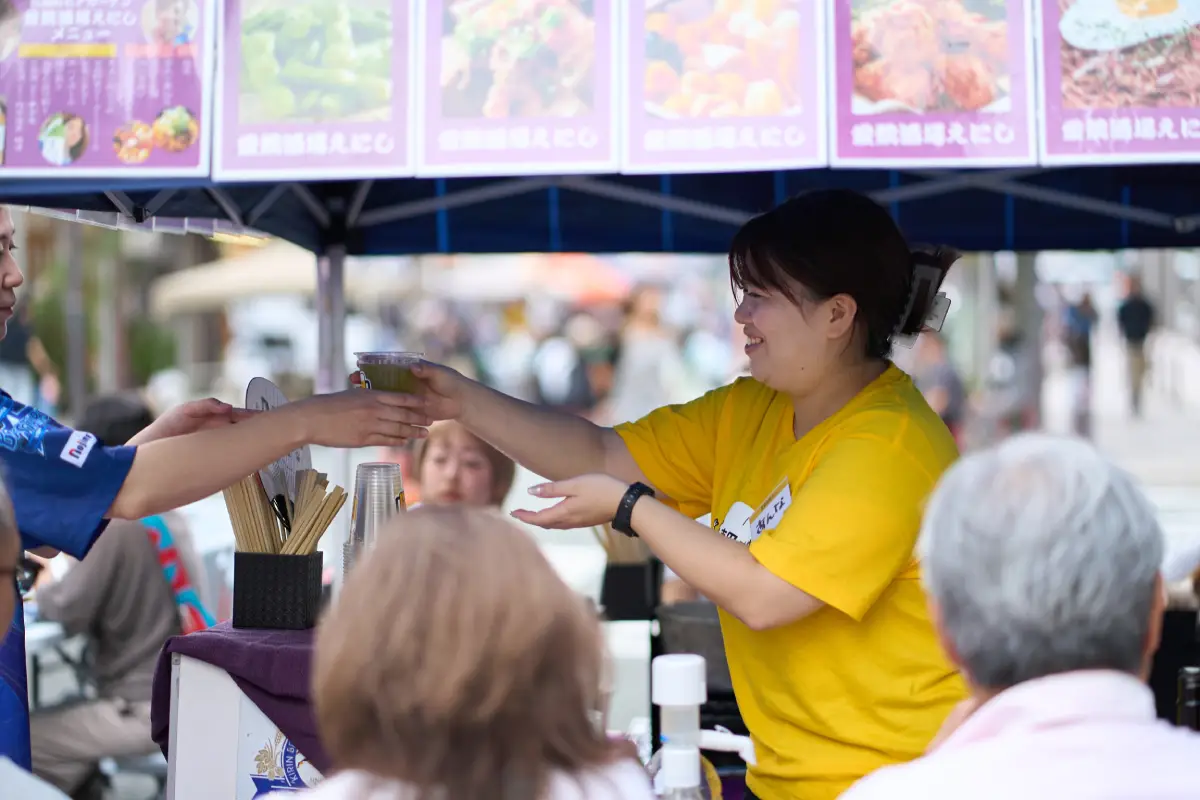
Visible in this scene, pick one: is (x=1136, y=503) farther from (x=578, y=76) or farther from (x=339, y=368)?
(x=339, y=368)

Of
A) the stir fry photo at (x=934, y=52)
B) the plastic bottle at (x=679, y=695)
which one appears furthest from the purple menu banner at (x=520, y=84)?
the plastic bottle at (x=679, y=695)

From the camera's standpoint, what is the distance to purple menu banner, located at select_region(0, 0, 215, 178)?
2.20 meters

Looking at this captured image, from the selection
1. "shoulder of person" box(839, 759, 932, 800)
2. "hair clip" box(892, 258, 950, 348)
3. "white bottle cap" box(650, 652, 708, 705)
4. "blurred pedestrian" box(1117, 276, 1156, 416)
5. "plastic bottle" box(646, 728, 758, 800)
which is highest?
"blurred pedestrian" box(1117, 276, 1156, 416)

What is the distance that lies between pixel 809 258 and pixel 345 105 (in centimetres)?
82

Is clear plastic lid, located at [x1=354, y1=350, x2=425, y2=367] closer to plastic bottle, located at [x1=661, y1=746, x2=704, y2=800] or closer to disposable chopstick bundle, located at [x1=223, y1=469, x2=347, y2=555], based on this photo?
disposable chopstick bundle, located at [x1=223, y1=469, x2=347, y2=555]

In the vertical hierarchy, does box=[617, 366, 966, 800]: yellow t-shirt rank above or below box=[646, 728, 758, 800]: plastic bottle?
above

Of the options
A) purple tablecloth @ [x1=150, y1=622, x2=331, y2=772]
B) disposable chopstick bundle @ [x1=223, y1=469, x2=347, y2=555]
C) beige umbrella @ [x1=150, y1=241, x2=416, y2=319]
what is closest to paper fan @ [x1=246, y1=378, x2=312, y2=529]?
disposable chopstick bundle @ [x1=223, y1=469, x2=347, y2=555]

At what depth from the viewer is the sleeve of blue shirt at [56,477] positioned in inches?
78.2

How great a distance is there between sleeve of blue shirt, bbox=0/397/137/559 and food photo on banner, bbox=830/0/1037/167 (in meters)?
1.27

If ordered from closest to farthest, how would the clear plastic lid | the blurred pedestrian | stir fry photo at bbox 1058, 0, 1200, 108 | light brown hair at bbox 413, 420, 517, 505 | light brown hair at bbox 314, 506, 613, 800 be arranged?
light brown hair at bbox 314, 506, 613, 800
stir fry photo at bbox 1058, 0, 1200, 108
the clear plastic lid
light brown hair at bbox 413, 420, 517, 505
the blurred pedestrian

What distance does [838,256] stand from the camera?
2.21 metres

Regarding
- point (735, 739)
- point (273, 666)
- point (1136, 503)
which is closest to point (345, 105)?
point (273, 666)

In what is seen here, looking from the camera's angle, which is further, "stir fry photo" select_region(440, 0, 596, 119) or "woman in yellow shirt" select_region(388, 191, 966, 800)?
"stir fry photo" select_region(440, 0, 596, 119)

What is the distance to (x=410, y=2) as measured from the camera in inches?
86.6
